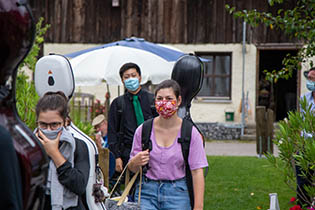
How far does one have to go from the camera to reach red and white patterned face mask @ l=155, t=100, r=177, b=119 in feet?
11.5

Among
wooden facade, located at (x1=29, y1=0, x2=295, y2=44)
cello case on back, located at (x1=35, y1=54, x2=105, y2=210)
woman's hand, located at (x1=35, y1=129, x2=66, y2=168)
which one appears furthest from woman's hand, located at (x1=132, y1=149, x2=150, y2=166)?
wooden facade, located at (x1=29, y1=0, x2=295, y2=44)

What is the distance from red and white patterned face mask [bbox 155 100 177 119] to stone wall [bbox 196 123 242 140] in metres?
14.3

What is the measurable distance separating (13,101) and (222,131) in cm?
1667

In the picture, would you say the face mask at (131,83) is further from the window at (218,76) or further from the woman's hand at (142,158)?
the window at (218,76)

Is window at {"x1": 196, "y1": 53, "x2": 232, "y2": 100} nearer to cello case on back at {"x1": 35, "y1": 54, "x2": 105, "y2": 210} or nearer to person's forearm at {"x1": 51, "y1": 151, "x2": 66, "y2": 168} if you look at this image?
cello case on back at {"x1": 35, "y1": 54, "x2": 105, "y2": 210}

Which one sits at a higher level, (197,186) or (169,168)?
(169,168)

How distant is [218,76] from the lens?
1869cm

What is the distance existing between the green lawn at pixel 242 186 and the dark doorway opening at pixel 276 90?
9973 mm

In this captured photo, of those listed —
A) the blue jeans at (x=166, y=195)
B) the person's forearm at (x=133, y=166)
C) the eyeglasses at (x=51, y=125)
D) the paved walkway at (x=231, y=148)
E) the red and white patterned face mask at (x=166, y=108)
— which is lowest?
the paved walkway at (x=231, y=148)

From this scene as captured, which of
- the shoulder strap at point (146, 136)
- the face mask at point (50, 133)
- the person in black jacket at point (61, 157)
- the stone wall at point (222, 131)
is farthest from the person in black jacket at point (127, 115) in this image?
the stone wall at point (222, 131)

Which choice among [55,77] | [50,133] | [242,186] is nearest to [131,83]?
[55,77]

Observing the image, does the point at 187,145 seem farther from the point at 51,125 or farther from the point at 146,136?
the point at 51,125

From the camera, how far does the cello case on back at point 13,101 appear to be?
137 cm

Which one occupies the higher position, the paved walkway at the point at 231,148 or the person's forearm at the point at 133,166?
the person's forearm at the point at 133,166
